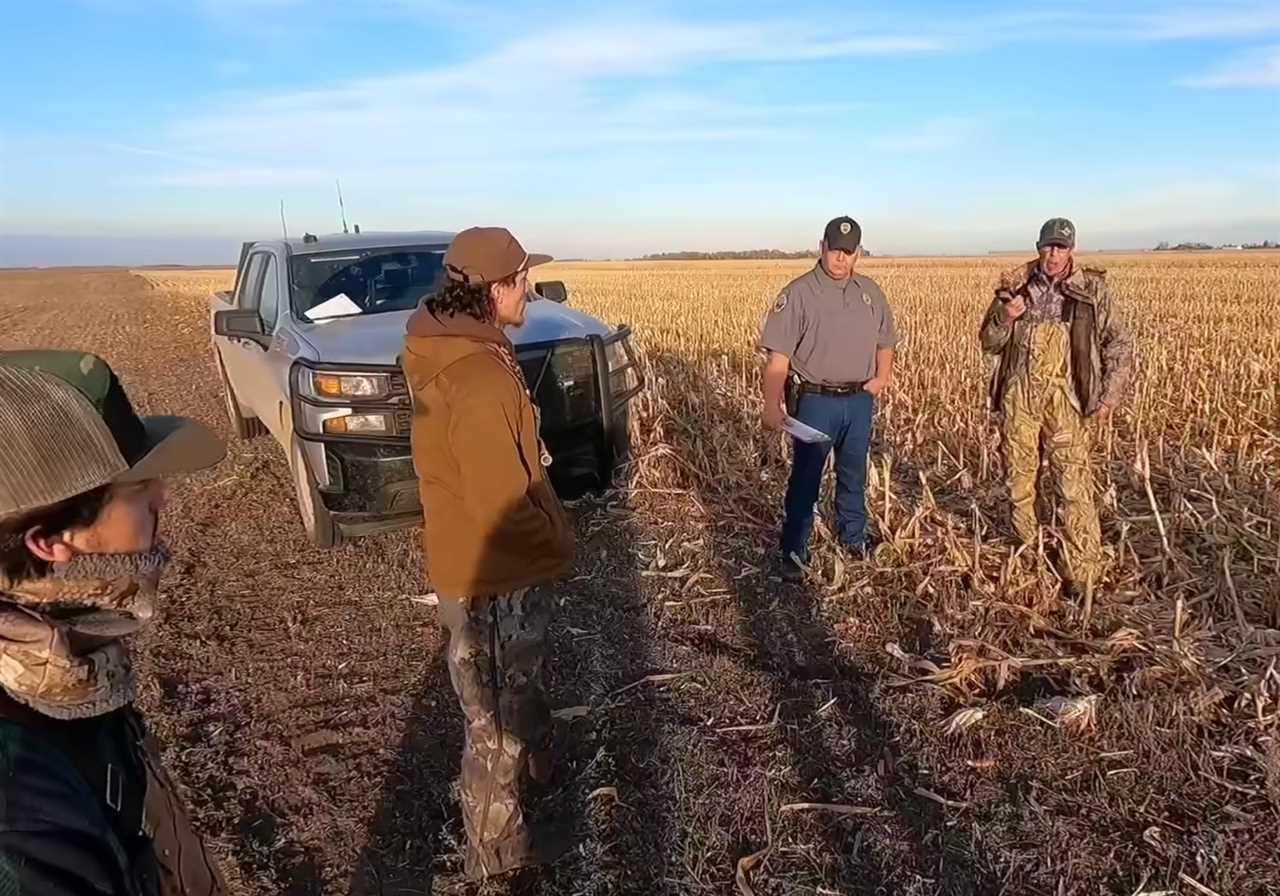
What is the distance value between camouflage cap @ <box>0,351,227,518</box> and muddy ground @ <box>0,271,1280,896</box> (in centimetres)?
214

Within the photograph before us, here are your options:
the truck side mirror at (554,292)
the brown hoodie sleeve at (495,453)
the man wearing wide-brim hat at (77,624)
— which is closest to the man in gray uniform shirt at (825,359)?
the truck side mirror at (554,292)

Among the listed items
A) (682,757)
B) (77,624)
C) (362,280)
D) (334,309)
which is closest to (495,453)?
(77,624)

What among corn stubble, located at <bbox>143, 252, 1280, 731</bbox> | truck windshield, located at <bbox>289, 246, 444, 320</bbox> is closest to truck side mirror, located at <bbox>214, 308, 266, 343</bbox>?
truck windshield, located at <bbox>289, 246, 444, 320</bbox>

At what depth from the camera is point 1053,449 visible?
505 centimetres

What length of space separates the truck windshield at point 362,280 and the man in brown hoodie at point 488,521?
3724 mm

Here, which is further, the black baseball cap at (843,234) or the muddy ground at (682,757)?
the black baseball cap at (843,234)

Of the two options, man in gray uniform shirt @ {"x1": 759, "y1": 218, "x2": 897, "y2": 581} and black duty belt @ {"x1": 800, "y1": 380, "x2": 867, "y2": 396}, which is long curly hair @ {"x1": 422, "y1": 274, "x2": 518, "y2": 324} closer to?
man in gray uniform shirt @ {"x1": 759, "y1": 218, "x2": 897, "y2": 581}

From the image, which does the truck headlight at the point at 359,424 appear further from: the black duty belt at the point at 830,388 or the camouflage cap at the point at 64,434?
the camouflage cap at the point at 64,434

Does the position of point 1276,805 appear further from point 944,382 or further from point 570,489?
point 944,382

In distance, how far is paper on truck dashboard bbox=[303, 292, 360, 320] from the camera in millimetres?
6227

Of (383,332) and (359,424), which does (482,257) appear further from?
(383,332)

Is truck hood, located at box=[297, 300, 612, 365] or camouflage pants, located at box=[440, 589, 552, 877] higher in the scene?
truck hood, located at box=[297, 300, 612, 365]

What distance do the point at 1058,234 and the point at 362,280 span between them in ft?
14.7

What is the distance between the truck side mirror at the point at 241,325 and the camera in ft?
20.1
